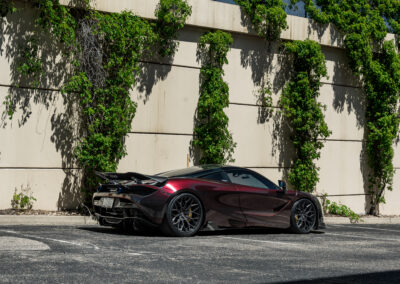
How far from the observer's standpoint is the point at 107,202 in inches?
372


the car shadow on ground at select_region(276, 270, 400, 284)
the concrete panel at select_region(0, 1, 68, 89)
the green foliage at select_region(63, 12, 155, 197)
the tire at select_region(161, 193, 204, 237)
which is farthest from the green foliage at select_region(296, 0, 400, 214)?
the car shadow on ground at select_region(276, 270, 400, 284)

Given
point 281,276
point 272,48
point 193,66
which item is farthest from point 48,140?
point 281,276

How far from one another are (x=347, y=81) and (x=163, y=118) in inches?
248

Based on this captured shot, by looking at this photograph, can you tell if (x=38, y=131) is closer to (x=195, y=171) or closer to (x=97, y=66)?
(x=97, y=66)

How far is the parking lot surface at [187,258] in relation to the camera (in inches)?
225

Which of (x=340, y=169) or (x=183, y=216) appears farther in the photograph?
(x=340, y=169)

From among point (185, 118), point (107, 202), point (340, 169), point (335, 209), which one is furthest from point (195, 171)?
point (340, 169)

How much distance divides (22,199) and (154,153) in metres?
3.30

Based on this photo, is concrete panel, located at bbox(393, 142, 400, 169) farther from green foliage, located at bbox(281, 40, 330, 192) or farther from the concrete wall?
green foliage, located at bbox(281, 40, 330, 192)

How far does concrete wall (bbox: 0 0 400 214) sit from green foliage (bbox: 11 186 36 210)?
12 centimetres

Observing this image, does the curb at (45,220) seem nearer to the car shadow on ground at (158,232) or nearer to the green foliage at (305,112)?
the car shadow on ground at (158,232)

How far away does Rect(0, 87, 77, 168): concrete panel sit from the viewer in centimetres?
1220

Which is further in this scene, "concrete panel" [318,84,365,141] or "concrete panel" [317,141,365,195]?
"concrete panel" [318,84,365,141]

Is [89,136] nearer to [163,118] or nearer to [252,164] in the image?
[163,118]
